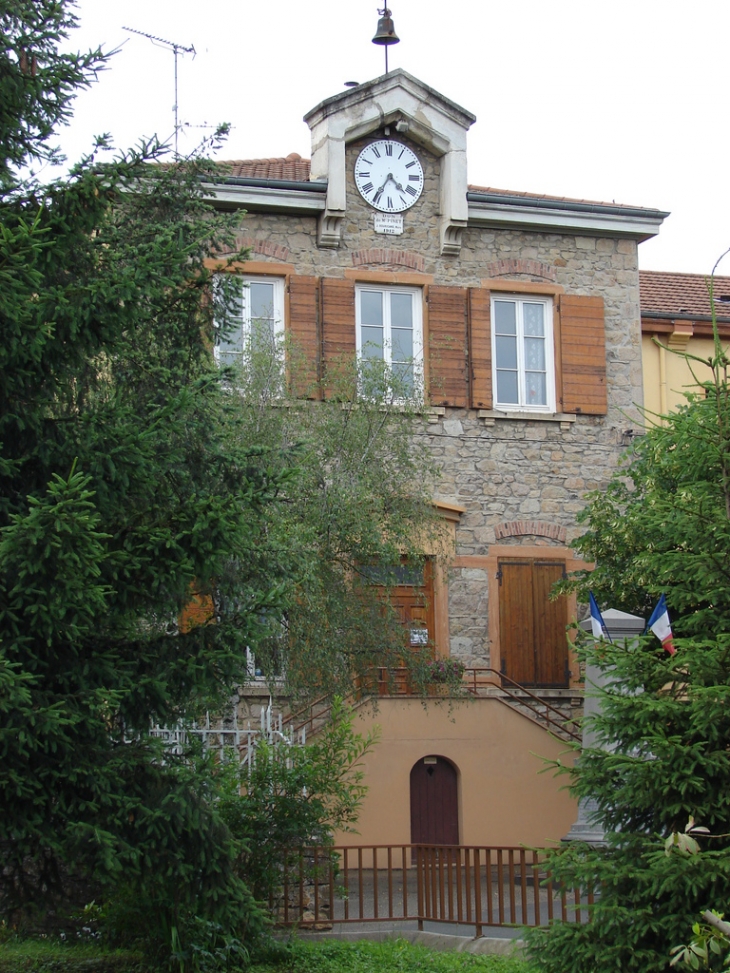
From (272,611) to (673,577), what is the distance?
2.58m

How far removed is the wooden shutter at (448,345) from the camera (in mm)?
18344

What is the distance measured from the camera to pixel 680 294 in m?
21.3

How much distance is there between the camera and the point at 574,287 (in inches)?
759

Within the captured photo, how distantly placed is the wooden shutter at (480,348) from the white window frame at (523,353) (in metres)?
0.15

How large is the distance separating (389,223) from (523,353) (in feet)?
8.89

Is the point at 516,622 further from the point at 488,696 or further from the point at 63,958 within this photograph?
the point at 63,958

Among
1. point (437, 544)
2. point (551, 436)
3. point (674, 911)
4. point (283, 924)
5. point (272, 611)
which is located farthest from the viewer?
point (551, 436)

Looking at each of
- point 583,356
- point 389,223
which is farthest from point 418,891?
point 389,223

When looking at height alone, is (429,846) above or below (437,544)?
below

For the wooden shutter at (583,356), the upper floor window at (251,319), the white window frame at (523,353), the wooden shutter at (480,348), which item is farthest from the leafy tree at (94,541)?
the wooden shutter at (583,356)

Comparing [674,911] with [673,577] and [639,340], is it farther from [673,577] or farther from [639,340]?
[639,340]

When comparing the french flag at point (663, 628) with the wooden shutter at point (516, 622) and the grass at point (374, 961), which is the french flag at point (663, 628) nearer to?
the grass at point (374, 961)

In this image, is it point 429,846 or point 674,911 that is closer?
point 674,911

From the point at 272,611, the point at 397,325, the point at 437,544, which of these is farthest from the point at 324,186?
the point at 272,611
